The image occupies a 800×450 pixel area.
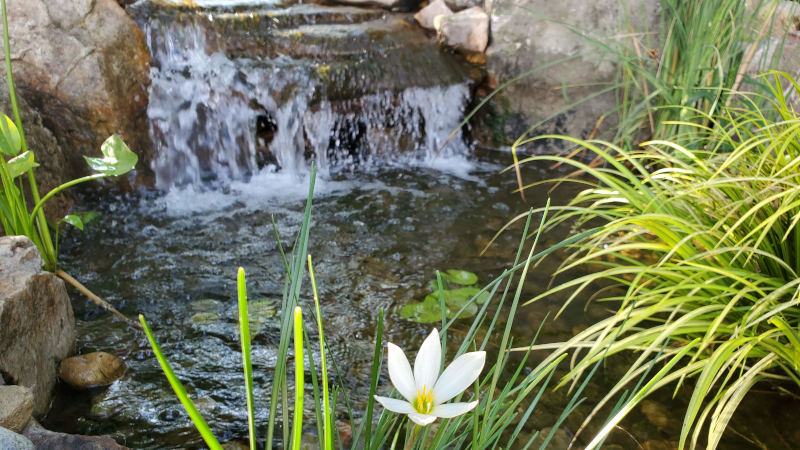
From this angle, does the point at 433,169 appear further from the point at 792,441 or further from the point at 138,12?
the point at 792,441

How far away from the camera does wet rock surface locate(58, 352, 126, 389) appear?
1.95 metres

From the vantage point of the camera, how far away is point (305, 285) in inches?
113

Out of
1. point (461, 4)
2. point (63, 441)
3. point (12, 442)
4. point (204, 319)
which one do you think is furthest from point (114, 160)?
point (461, 4)

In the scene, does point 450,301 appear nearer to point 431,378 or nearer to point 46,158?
point 431,378

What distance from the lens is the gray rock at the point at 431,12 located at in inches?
217

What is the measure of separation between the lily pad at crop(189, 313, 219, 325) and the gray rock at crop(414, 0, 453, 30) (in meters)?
4.03

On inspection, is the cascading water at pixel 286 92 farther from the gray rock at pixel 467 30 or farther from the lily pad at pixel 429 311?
the lily pad at pixel 429 311

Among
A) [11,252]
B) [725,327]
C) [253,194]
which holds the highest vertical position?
[11,252]

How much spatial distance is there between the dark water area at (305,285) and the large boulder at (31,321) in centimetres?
14

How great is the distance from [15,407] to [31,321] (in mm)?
534

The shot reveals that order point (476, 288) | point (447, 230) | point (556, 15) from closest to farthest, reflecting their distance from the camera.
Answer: point (476, 288), point (447, 230), point (556, 15)

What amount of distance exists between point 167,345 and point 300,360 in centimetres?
187

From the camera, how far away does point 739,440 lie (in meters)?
1.80

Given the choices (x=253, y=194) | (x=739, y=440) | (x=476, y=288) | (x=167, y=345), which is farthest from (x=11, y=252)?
(x=739, y=440)
